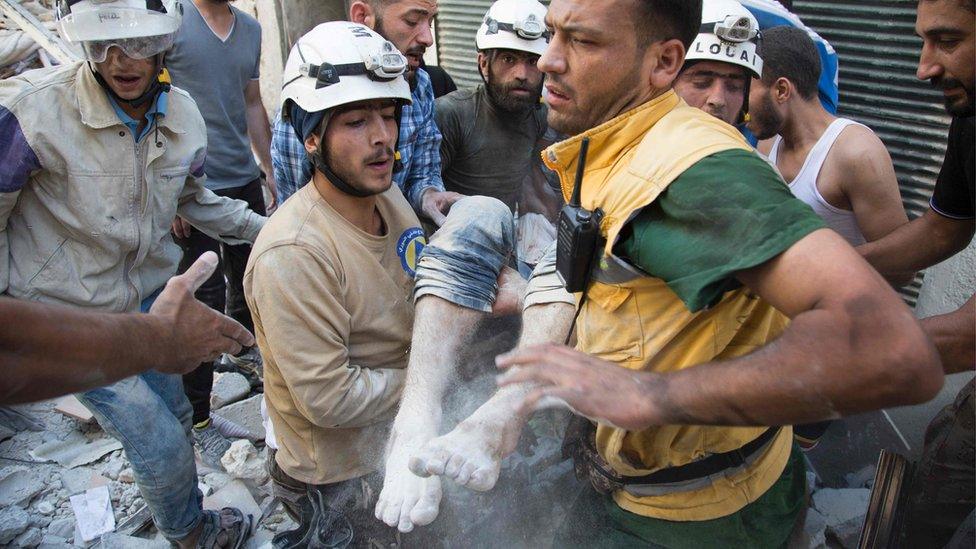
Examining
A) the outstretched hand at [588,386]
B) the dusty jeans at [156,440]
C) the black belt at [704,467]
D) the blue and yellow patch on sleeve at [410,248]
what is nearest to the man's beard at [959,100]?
the black belt at [704,467]

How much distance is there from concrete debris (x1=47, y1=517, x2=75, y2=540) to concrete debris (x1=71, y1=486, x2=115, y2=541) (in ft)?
0.14

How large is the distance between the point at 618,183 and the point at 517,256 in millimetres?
2419

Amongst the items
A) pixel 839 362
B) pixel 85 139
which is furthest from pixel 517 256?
pixel 839 362

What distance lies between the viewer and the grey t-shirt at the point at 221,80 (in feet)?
14.4

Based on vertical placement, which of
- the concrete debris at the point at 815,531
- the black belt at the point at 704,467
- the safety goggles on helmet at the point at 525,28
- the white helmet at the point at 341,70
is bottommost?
the concrete debris at the point at 815,531

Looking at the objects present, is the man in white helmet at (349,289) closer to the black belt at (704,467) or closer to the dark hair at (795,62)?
the black belt at (704,467)

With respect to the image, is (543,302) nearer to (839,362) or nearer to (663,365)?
(663,365)

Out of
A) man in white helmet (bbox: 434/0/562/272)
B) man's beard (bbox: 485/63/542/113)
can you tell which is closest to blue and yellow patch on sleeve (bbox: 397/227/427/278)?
man in white helmet (bbox: 434/0/562/272)

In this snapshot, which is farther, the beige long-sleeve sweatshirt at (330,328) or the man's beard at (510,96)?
the man's beard at (510,96)

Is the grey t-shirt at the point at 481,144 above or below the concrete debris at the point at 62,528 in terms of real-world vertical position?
above

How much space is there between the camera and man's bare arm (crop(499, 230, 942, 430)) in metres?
1.07

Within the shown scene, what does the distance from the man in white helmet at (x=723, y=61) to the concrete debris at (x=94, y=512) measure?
3.97 metres

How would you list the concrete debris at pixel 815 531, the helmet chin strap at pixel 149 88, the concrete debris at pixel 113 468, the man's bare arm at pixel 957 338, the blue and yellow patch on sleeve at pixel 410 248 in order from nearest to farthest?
the man's bare arm at pixel 957 338 → the blue and yellow patch on sleeve at pixel 410 248 → the helmet chin strap at pixel 149 88 → the concrete debris at pixel 815 531 → the concrete debris at pixel 113 468

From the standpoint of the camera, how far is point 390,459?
2.00m
